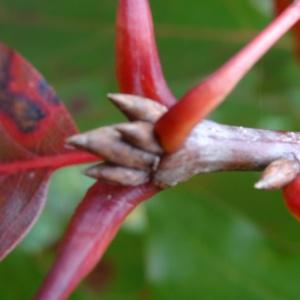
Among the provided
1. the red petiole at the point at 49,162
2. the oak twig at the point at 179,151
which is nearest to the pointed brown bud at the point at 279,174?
the oak twig at the point at 179,151

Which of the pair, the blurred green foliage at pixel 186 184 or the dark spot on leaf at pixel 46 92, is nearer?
the dark spot on leaf at pixel 46 92

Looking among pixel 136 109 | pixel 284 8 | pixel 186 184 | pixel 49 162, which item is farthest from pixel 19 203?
pixel 186 184

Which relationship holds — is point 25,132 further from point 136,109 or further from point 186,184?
point 186,184

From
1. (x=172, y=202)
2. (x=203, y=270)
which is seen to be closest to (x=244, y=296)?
(x=203, y=270)

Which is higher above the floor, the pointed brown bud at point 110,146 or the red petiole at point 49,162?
the pointed brown bud at point 110,146

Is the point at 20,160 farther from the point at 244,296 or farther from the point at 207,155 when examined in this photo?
the point at 244,296

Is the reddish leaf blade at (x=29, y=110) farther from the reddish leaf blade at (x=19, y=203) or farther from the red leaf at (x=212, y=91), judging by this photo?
the red leaf at (x=212, y=91)

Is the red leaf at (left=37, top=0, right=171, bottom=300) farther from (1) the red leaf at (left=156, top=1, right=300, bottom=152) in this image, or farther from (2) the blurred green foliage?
(2) the blurred green foliage
